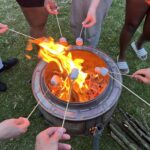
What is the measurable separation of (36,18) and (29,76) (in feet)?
2.97

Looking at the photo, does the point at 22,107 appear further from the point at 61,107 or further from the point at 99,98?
the point at 99,98

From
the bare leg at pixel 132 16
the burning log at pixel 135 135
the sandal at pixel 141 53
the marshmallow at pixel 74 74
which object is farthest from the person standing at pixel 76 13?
the burning log at pixel 135 135

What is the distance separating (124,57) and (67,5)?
1.54 meters

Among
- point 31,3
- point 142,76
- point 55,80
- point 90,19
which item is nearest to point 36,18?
point 31,3

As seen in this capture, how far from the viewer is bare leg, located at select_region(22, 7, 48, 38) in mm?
3160

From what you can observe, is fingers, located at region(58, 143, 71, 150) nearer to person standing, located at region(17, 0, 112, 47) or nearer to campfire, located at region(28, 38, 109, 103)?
campfire, located at region(28, 38, 109, 103)

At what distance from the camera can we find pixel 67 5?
4.77 m

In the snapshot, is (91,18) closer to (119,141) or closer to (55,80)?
(55,80)

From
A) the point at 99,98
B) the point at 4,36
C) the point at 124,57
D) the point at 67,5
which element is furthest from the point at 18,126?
the point at 67,5

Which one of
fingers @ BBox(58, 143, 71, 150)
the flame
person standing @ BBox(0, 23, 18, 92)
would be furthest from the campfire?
person standing @ BBox(0, 23, 18, 92)

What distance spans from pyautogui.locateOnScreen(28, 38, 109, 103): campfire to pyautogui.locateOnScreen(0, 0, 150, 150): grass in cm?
78

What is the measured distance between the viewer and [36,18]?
3.26 metres

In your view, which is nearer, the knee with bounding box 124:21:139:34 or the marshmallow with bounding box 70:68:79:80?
the marshmallow with bounding box 70:68:79:80

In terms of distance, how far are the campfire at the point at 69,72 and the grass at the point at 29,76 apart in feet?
2.54
